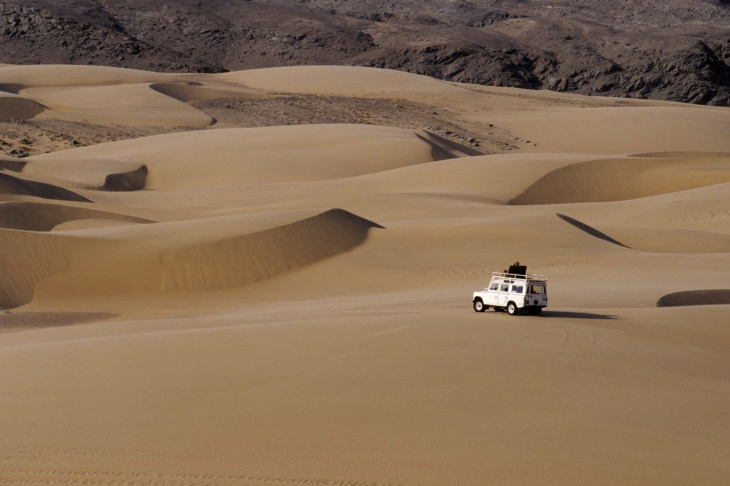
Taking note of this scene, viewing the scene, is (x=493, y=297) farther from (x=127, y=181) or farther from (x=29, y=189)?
(x=127, y=181)

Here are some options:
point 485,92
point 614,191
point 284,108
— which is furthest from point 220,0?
point 614,191

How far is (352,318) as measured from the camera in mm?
12531

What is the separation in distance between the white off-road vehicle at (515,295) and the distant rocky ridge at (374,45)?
7511 cm

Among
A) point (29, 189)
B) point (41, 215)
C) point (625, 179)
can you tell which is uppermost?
point (625, 179)

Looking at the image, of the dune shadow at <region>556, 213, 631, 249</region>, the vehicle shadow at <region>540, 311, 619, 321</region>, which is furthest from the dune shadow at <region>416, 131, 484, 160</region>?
the vehicle shadow at <region>540, 311, 619, 321</region>

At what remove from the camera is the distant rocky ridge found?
8750 cm

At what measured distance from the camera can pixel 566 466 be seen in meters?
6.64

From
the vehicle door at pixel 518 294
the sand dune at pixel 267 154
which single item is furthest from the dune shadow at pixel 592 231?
the sand dune at pixel 267 154

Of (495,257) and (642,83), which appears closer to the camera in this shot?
(495,257)

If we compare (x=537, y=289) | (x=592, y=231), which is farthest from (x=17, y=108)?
(x=537, y=289)

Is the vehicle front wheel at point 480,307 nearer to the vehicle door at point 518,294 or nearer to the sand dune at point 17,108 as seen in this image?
the vehicle door at point 518,294

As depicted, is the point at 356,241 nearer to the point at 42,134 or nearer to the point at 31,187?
the point at 31,187

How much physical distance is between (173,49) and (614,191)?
68.3 m

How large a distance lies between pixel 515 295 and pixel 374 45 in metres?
89.3
